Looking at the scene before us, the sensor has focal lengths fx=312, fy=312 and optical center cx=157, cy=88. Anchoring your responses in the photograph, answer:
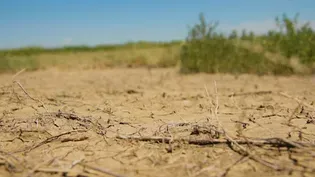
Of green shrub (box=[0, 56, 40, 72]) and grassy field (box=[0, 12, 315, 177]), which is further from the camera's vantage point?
green shrub (box=[0, 56, 40, 72])

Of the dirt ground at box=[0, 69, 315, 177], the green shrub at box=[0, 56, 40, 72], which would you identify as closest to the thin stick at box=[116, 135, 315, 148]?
the dirt ground at box=[0, 69, 315, 177]

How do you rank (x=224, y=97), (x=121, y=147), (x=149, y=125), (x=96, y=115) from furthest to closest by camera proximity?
(x=224, y=97), (x=96, y=115), (x=149, y=125), (x=121, y=147)

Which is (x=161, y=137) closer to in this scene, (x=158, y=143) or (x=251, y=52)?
(x=158, y=143)

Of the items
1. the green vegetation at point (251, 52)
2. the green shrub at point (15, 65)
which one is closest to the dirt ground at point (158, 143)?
the green vegetation at point (251, 52)

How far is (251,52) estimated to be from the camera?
24.5ft

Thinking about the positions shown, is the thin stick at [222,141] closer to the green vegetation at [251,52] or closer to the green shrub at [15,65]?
the green vegetation at [251,52]

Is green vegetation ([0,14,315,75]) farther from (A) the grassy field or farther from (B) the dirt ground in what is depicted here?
(B) the dirt ground

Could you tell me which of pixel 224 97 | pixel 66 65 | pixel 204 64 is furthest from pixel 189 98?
pixel 66 65

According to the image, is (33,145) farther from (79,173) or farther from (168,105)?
(168,105)

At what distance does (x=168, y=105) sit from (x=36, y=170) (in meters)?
1.99

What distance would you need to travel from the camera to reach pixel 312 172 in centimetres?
164

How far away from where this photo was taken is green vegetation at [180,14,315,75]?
7043 mm

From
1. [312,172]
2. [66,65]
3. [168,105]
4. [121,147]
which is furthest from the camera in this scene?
[66,65]

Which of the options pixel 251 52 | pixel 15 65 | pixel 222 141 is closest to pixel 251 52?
pixel 251 52
